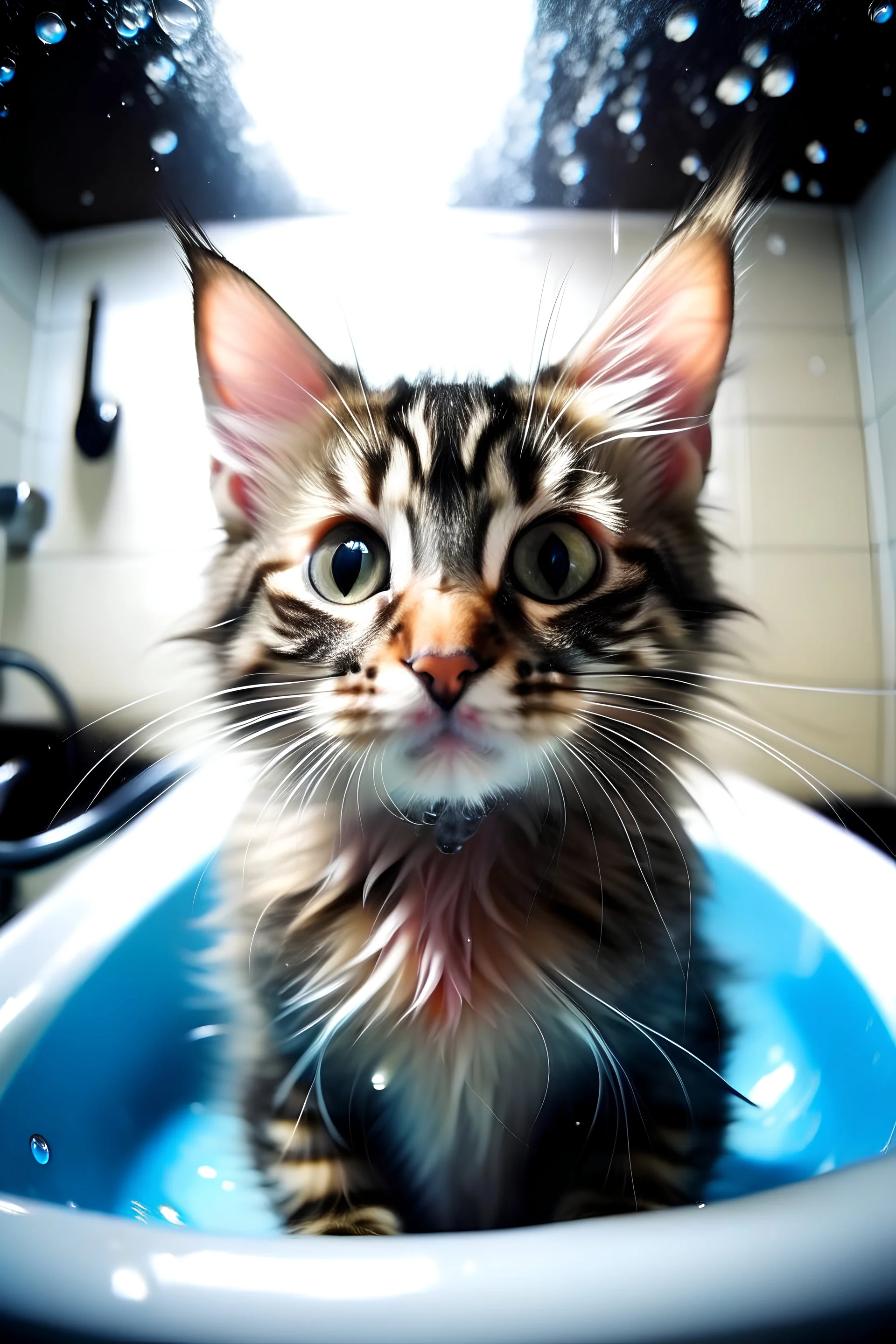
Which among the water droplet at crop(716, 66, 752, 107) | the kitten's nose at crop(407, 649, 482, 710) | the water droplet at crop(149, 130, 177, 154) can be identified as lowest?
the kitten's nose at crop(407, 649, 482, 710)

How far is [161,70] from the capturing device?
56 cm

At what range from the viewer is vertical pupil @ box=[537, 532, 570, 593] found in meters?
0.48

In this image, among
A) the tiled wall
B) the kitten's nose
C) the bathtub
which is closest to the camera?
the bathtub

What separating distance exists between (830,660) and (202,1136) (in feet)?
1.79

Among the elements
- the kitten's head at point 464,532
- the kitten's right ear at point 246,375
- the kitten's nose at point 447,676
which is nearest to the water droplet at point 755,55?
the kitten's head at point 464,532

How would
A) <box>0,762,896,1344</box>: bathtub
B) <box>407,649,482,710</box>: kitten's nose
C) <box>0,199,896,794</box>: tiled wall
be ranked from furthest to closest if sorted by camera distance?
<box>0,199,896,794</box>: tiled wall, <box>407,649,482,710</box>: kitten's nose, <box>0,762,896,1344</box>: bathtub

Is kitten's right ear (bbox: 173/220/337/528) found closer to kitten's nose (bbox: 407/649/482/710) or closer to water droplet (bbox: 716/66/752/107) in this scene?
kitten's nose (bbox: 407/649/482/710)

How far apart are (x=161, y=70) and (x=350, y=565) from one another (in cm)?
42

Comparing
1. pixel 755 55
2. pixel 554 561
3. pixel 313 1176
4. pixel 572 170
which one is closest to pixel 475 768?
pixel 554 561

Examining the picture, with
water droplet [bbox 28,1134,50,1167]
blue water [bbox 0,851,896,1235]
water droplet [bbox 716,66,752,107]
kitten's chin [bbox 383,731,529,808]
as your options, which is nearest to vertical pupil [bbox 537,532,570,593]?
kitten's chin [bbox 383,731,529,808]

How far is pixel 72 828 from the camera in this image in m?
0.57

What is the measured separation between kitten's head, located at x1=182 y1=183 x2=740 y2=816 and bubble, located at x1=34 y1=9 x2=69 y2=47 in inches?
7.9

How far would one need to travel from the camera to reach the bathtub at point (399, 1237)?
0.86 feet

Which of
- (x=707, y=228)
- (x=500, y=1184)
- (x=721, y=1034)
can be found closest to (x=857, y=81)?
(x=707, y=228)
